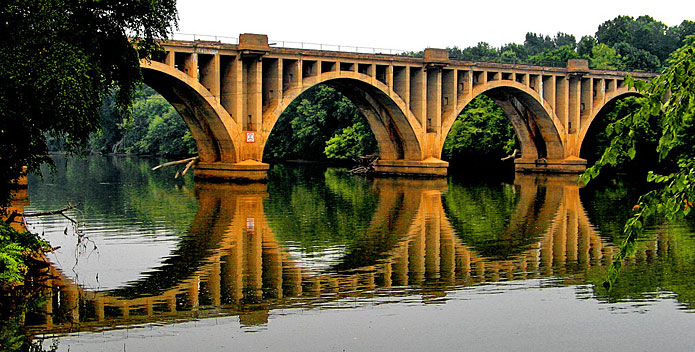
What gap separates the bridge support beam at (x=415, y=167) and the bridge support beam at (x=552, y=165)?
13.1 metres

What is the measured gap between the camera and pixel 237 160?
4656 cm

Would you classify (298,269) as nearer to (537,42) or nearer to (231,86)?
(231,86)

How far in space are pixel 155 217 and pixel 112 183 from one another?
2223 centimetres

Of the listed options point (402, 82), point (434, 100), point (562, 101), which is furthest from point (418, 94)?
point (562, 101)

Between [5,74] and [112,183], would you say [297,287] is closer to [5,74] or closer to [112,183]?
[5,74]

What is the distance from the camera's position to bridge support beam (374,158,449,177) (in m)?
57.0

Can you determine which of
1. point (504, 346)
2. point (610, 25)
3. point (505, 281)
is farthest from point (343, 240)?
point (610, 25)

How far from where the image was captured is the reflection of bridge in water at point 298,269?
1316 cm

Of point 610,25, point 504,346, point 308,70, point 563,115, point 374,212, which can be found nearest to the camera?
point 504,346

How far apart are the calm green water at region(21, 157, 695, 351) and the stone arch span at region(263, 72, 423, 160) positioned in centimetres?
2321

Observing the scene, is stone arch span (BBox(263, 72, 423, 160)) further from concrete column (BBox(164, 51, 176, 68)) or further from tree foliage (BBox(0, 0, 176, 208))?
tree foliage (BBox(0, 0, 176, 208))

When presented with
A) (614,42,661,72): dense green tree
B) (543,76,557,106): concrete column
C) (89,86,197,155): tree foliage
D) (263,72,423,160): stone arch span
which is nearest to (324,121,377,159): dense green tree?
(263,72,423,160): stone arch span

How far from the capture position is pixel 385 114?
5819cm

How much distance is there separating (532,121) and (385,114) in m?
15.4
